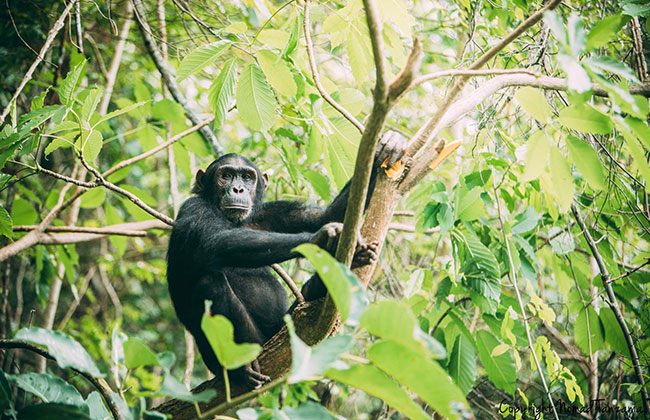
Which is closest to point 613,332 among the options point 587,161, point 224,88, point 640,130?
point 587,161

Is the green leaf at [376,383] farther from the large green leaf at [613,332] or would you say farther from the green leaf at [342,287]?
the large green leaf at [613,332]

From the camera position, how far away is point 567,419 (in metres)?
5.15

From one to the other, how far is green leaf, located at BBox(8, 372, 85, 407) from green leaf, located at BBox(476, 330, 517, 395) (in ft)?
8.96

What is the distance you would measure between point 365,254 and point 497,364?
63.5 inches

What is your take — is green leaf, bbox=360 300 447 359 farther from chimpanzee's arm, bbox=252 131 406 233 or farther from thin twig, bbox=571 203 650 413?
thin twig, bbox=571 203 650 413

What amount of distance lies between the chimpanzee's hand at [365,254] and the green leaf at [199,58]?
1.58m

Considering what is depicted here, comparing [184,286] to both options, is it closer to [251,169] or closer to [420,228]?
[251,169]

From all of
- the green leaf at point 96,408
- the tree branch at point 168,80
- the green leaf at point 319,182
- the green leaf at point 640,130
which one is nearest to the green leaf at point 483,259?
the green leaf at point 640,130

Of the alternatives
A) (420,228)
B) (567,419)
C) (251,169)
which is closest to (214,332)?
(420,228)

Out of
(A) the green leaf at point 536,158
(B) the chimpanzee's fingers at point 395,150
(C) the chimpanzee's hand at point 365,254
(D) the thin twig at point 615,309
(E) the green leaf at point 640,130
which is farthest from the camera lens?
(D) the thin twig at point 615,309

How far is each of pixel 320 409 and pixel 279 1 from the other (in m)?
6.93

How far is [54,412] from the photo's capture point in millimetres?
1788

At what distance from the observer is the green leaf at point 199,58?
3.08 metres

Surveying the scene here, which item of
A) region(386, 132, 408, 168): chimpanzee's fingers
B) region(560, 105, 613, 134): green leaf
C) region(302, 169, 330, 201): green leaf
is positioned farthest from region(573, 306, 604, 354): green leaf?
region(302, 169, 330, 201): green leaf
